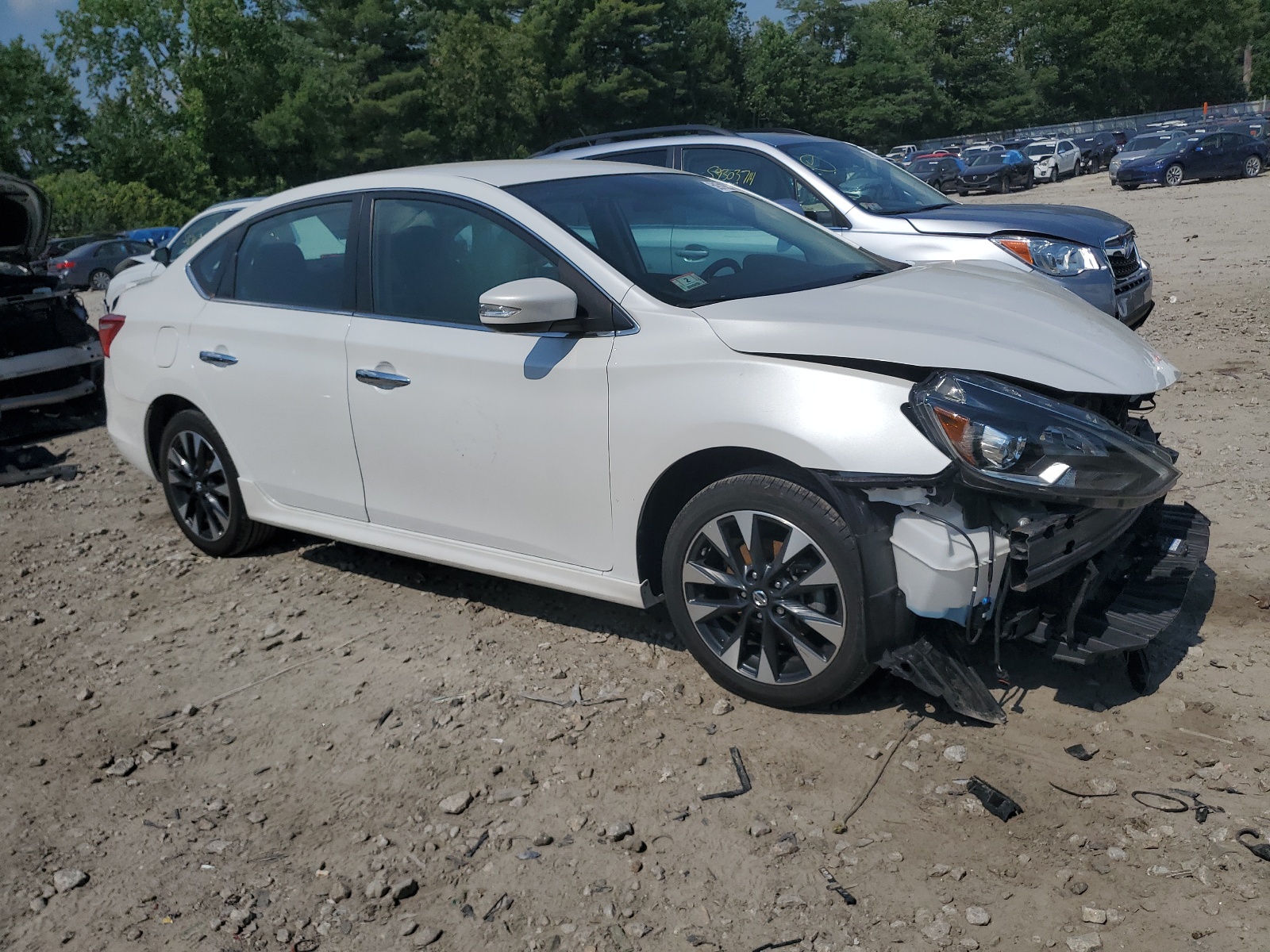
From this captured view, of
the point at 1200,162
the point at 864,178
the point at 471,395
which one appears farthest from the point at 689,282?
the point at 1200,162

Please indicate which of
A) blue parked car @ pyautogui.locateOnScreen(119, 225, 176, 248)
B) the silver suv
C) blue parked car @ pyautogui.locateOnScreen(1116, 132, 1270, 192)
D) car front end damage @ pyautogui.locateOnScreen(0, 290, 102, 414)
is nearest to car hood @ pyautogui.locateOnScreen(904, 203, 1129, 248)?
the silver suv

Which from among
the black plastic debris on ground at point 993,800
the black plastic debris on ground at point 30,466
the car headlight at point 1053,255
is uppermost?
the car headlight at point 1053,255

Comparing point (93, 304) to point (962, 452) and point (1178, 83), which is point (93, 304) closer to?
point (962, 452)

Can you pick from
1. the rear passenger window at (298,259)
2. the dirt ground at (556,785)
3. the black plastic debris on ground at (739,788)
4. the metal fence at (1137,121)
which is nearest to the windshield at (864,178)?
the dirt ground at (556,785)

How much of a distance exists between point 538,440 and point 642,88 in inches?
2450

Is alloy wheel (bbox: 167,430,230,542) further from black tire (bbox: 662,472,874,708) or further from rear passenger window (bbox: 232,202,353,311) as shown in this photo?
black tire (bbox: 662,472,874,708)

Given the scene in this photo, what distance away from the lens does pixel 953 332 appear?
11.5 ft

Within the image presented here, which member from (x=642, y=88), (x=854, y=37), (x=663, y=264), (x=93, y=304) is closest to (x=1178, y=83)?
(x=854, y=37)

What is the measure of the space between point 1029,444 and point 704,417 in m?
0.98

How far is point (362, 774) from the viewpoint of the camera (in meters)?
3.66

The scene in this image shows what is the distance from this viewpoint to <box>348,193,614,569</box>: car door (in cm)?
396

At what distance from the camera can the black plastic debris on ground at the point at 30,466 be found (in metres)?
7.73

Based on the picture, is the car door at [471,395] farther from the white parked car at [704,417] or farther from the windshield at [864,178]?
the windshield at [864,178]

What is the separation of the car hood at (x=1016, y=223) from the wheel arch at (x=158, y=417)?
474cm
